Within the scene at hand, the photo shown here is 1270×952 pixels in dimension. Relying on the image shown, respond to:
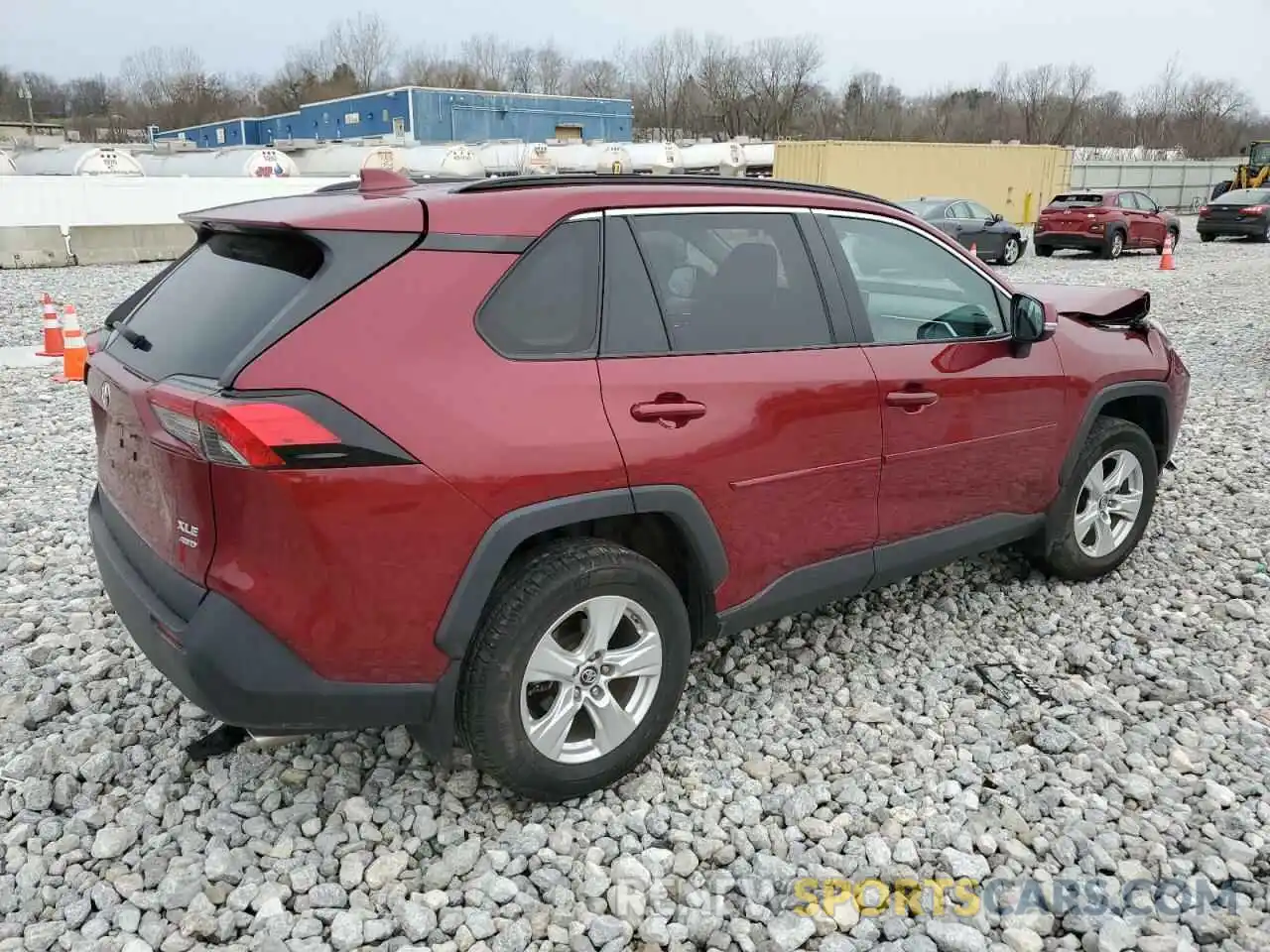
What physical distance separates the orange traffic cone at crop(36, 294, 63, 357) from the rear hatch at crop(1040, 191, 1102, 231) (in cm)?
1981

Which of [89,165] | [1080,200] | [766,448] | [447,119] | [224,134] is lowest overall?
[766,448]

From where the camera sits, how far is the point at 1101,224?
21312 millimetres

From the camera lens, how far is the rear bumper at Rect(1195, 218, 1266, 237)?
83.8 feet

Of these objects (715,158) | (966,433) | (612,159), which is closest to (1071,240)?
(966,433)

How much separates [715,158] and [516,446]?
4509cm

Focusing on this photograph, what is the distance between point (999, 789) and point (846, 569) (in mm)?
852

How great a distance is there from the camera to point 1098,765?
315 cm

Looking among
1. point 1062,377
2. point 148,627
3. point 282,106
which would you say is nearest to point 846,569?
point 1062,377

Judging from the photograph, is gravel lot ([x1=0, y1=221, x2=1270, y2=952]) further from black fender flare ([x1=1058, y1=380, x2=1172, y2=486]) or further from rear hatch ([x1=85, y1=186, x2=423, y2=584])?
rear hatch ([x1=85, y1=186, x2=423, y2=584])

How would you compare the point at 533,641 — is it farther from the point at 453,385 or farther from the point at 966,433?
the point at 966,433

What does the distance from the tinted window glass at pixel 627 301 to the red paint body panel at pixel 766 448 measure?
61 mm

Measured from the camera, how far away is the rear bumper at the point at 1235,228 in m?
25.5

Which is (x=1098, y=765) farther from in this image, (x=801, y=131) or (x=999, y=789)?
(x=801, y=131)

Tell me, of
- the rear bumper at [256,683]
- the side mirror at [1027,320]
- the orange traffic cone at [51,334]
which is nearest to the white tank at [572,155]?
the orange traffic cone at [51,334]
